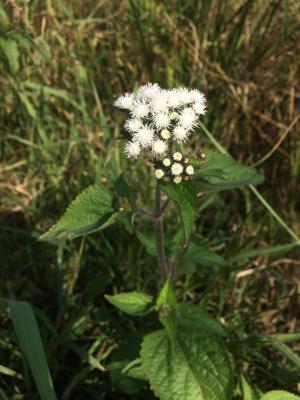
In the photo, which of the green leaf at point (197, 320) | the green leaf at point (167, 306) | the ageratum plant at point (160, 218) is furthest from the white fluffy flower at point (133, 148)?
the green leaf at point (197, 320)

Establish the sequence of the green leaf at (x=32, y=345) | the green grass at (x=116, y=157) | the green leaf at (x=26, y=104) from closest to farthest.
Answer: the green leaf at (x=32, y=345) < the green grass at (x=116, y=157) < the green leaf at (x=26, y=104)

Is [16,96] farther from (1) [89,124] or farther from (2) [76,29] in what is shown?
(2) [76,29]

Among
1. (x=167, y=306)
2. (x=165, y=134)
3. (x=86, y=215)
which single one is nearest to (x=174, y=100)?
(x=165, y=134)

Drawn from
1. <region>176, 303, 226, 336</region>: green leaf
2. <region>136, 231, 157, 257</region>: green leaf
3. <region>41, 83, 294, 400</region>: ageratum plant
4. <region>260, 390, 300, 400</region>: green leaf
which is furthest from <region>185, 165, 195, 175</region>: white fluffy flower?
<region>260, 390, 300, 400</region>: green leaf

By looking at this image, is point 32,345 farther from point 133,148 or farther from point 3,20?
point 3,20

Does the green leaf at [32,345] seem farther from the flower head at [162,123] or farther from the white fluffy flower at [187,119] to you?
the white fluffy flower at [187,119]

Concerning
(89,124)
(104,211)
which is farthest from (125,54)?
(104,211)

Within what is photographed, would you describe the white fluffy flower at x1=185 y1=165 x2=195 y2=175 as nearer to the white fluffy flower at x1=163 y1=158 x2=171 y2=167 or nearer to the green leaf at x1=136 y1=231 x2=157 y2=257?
the white fluffy flower at x1=163 y1=158 x2=171 y2=167

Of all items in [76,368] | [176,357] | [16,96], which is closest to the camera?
[176,357]
